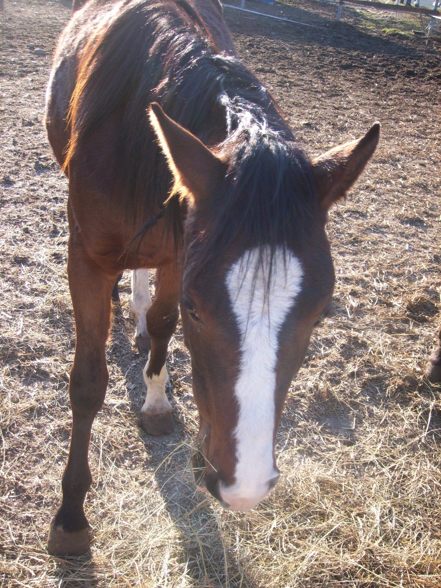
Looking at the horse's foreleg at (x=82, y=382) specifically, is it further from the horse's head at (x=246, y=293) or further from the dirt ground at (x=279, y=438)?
the horse's head at (x=246, y=293)

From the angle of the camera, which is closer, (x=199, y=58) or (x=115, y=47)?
(x=199, y=58)

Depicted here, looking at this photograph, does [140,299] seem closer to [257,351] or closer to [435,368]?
[435,368]

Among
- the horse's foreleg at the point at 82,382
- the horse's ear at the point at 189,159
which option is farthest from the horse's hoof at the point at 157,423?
the horse's ear at the point at 189,159

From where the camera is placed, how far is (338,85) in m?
10.2

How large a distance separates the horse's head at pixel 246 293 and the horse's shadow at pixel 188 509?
100 cm

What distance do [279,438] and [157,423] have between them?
709 mm

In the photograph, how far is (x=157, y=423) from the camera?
3.29 m

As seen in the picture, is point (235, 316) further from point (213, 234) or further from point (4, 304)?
point (4, 304)

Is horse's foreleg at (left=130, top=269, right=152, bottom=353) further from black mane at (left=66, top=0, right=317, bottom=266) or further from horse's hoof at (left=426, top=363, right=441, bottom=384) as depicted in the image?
horse's hoof at (left=426, top=363, right=441, bottom=384)

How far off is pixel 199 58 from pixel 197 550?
2190 mm

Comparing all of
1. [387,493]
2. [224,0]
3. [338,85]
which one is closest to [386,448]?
[387,493]

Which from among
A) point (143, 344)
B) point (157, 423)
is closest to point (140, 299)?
point (143, 344)

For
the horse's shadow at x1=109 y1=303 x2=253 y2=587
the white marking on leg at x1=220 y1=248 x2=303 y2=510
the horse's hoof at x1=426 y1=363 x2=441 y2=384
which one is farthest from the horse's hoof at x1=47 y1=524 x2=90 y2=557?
the horse's hoof at x1=426 y1=363 x2=441 y2=384

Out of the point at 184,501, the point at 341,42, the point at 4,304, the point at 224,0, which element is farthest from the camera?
the point at 224,0
